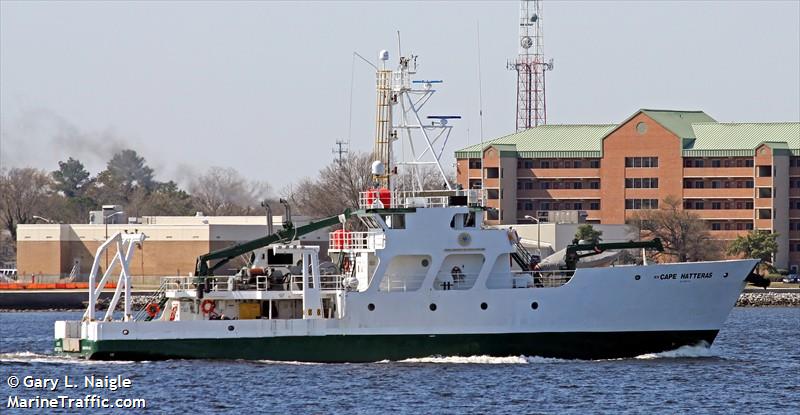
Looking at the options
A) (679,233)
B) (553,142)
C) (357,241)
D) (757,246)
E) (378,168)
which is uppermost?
(553,142)

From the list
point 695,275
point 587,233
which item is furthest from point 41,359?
point 587,233

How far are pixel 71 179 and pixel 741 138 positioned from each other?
76884mm

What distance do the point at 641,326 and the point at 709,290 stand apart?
243 cm

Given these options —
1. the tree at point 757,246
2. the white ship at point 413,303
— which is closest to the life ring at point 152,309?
the white ship at point 413,303

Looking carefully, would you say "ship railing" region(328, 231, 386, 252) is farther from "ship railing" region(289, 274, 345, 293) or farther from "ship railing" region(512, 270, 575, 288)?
"ship railing" region(512, 270, 575, 288)

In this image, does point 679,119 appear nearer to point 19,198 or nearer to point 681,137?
point 681,137

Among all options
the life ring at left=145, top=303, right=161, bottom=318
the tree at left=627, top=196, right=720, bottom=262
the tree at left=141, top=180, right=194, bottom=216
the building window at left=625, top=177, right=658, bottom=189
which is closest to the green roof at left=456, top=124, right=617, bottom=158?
the building window at left=625, top=177, right=658, bottom=189

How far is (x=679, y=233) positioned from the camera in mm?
114812

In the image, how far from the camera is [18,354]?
160 ft

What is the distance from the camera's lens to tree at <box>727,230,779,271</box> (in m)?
114

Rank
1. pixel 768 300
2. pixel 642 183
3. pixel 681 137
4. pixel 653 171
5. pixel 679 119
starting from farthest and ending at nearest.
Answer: pixel 679 119 → pixel 642 183 → pixel 653 171 → pixel 681 137 → pixel 768 300

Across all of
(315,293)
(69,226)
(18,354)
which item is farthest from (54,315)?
(315,293)

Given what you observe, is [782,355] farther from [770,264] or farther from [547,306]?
[770,264]

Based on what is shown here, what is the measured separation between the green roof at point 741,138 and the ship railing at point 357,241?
7998 centimetres
